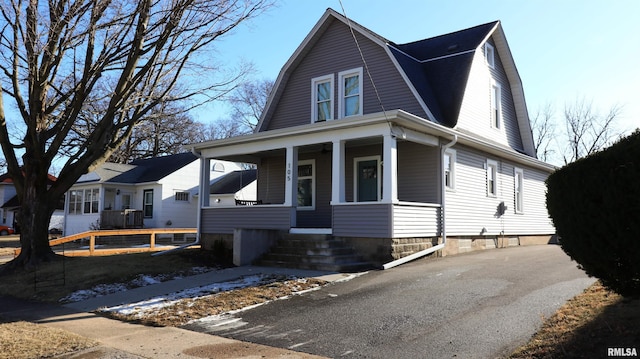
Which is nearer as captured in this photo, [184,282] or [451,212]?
[184,282]

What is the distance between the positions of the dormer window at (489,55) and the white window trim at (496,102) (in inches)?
28.0

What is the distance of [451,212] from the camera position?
14.1 meters

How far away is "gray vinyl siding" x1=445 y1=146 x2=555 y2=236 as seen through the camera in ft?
47.8

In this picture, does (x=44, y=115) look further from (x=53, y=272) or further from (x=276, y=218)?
(x=276, y=218)

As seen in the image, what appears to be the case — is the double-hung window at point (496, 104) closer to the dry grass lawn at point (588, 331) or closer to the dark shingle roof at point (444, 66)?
the dark shingle roof at point (444, 66)

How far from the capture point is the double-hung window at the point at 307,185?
16.8 metres

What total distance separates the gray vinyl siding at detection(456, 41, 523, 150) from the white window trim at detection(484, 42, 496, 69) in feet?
0.63

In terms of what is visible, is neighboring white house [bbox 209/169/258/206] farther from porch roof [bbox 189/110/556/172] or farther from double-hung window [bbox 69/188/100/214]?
porch roof [bbox 189/110/556/172]

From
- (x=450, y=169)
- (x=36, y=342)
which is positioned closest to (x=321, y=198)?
(x=450, y=169)

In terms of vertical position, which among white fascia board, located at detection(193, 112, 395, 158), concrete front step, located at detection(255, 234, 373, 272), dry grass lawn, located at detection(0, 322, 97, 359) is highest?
white fascia board, located at detection(193, 112, 395, 158)

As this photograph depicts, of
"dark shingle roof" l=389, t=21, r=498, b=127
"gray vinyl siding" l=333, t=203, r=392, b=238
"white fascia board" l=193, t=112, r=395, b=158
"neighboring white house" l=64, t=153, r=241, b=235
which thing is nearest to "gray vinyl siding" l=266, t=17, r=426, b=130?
"dark shingle roof" l=389, t=21, r=498, b=127

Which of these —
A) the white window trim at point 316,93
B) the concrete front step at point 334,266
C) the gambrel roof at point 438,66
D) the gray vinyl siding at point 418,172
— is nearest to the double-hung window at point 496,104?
the gambrel roof at point 438,66

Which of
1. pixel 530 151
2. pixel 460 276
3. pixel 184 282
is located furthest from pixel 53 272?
pixel 530 151

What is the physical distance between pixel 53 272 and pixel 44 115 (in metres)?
4.73
